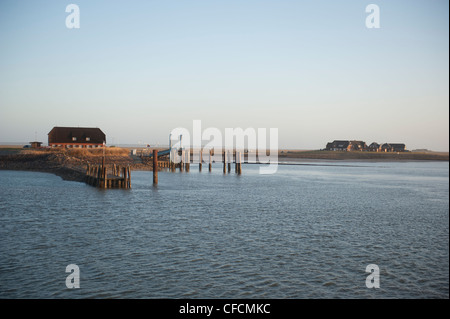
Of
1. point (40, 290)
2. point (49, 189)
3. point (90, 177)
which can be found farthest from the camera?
point (90, 177)

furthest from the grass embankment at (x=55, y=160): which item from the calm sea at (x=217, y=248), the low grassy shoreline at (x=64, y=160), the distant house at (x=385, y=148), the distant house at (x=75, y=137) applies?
the distant house at (x=385, y=148)

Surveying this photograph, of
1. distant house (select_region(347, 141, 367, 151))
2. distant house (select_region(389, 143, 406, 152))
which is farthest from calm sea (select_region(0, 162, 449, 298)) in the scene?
distant house (select_region(389, 143, 406, 152))

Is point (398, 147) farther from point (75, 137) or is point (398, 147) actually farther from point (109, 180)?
point (109, 180)

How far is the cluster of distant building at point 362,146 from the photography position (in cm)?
15500

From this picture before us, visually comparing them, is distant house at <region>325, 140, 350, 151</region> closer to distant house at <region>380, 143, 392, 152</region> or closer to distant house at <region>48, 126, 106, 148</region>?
distant house at <region>380, 143, 392, 152</region>

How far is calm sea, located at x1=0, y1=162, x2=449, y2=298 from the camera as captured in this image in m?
13.4

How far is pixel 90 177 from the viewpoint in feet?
143

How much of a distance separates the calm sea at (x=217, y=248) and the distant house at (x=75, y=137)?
59.6 meters

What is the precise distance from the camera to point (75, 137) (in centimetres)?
9025

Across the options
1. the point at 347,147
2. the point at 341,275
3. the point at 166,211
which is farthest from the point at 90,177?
the point at 347,147

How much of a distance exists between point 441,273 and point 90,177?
1455 inches

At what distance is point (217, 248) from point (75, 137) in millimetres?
80634
